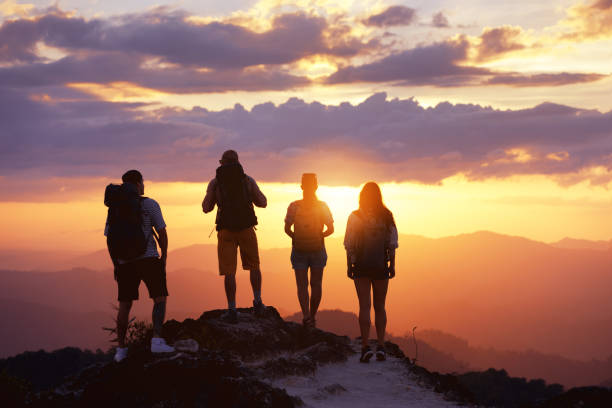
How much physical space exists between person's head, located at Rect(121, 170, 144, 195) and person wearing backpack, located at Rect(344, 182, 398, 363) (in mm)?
3434

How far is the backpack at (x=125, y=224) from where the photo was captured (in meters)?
7.96

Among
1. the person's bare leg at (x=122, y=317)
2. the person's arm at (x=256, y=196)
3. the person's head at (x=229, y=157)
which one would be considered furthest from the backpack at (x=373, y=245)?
the person's bare leg at (x=122, y=317)

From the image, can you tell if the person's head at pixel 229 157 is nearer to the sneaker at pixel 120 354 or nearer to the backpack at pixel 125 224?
the backpack at pixel 125 224

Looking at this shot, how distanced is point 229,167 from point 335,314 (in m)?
130

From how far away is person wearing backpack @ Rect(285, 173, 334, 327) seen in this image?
455 inches

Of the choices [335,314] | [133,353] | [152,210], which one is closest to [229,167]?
[152,210]

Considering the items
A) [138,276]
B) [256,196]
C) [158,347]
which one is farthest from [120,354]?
[256,196]

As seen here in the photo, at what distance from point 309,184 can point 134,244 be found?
14.1ft

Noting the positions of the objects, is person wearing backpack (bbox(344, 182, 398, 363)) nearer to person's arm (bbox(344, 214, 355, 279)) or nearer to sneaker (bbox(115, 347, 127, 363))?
person's arm (bbox(344, 214, 355, 279))

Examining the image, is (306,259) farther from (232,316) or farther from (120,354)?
(120,354)

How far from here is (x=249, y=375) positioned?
27.1 ft

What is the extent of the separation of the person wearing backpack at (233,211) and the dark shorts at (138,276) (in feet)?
8.07

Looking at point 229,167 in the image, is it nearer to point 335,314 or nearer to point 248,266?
point 248,266

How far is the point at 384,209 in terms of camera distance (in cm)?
1015
